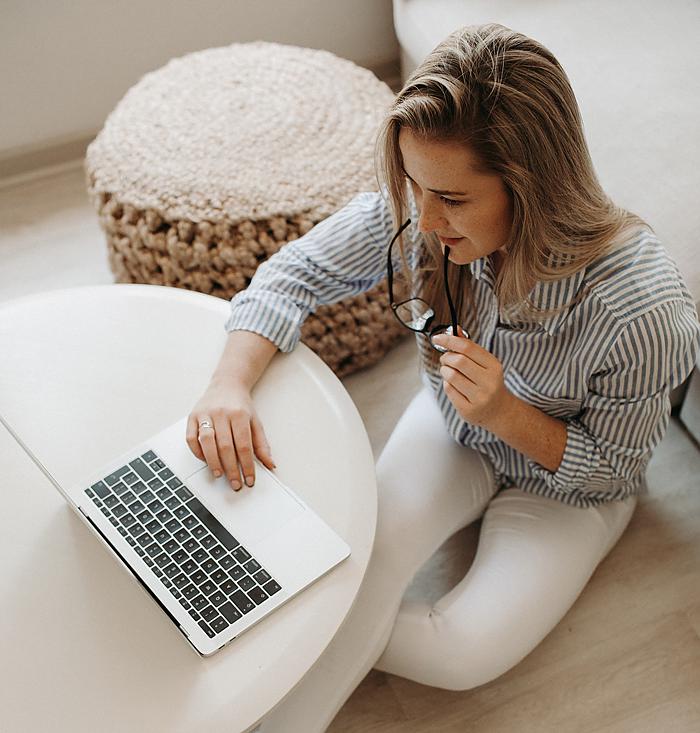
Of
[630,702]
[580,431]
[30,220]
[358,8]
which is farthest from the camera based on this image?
[358,8]

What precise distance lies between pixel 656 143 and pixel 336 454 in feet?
2.69

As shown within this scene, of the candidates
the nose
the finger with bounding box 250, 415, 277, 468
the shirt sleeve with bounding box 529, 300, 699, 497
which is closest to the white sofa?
the shirt sleeve with bounding box 529, 300, 699, 497

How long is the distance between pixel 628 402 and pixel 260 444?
1.37 ft

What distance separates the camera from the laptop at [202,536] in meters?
0.87

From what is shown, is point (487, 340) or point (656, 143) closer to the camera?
point (487, 340)

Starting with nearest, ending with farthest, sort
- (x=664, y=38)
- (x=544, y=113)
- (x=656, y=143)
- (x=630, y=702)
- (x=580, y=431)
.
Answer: (x=544, y=113), (x=580, y=431), (x=630, y=702), (x=656, y=143), (x=664, y=38)

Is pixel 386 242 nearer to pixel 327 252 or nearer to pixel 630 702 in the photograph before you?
pixel 327 252

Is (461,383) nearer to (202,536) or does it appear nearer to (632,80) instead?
(202,536)

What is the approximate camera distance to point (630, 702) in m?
1.25

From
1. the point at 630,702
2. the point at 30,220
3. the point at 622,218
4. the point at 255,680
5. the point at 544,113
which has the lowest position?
the point at 630,702

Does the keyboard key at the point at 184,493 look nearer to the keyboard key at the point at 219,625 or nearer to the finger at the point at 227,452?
the finger at the point at 227,452

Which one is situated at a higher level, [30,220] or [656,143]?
[656,143]

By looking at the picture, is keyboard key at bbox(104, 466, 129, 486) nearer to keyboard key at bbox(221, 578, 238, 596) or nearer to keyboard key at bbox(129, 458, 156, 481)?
keyboard key at bbox(129, 458, 156, 481)

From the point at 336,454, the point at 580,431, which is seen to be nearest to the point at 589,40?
the point at 580,431
